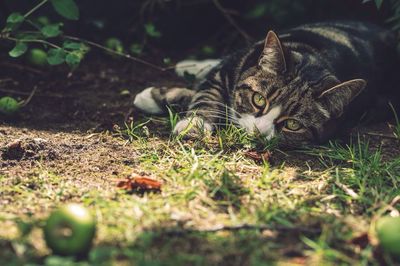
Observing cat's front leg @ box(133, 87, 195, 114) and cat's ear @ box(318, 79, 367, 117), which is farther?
cat's front leg @ box(133, 87, 195, 114)

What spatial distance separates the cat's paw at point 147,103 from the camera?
327 centimetres

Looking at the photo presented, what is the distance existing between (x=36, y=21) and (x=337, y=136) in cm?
232

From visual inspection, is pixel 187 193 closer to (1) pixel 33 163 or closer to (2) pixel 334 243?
(2) pixel 334 243

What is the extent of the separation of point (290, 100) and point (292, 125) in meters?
0.15

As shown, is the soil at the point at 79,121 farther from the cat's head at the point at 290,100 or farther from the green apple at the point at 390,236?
the green apple at the point at 390,236

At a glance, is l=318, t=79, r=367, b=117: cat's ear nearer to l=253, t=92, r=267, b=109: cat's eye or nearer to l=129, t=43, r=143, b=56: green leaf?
l=253, t=92, r=267, b=109: cat's eye

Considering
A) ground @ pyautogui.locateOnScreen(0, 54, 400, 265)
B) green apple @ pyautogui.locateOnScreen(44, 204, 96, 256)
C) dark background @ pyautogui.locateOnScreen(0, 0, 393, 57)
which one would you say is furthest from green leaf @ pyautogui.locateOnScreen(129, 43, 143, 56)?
green apple @ pyautogui.locateOnScreen(44, 204, 96, 256)

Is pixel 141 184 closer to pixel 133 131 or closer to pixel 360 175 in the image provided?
pixel 133 131

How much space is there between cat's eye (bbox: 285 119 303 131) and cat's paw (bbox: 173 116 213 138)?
452 mm

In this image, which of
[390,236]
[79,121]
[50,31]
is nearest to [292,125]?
[390,236]

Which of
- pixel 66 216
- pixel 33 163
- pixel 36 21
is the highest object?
pixel 36 21

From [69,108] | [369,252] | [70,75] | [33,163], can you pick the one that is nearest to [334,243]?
[369,252]

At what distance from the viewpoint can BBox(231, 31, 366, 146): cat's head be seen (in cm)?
284

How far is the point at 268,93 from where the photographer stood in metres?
2.90
